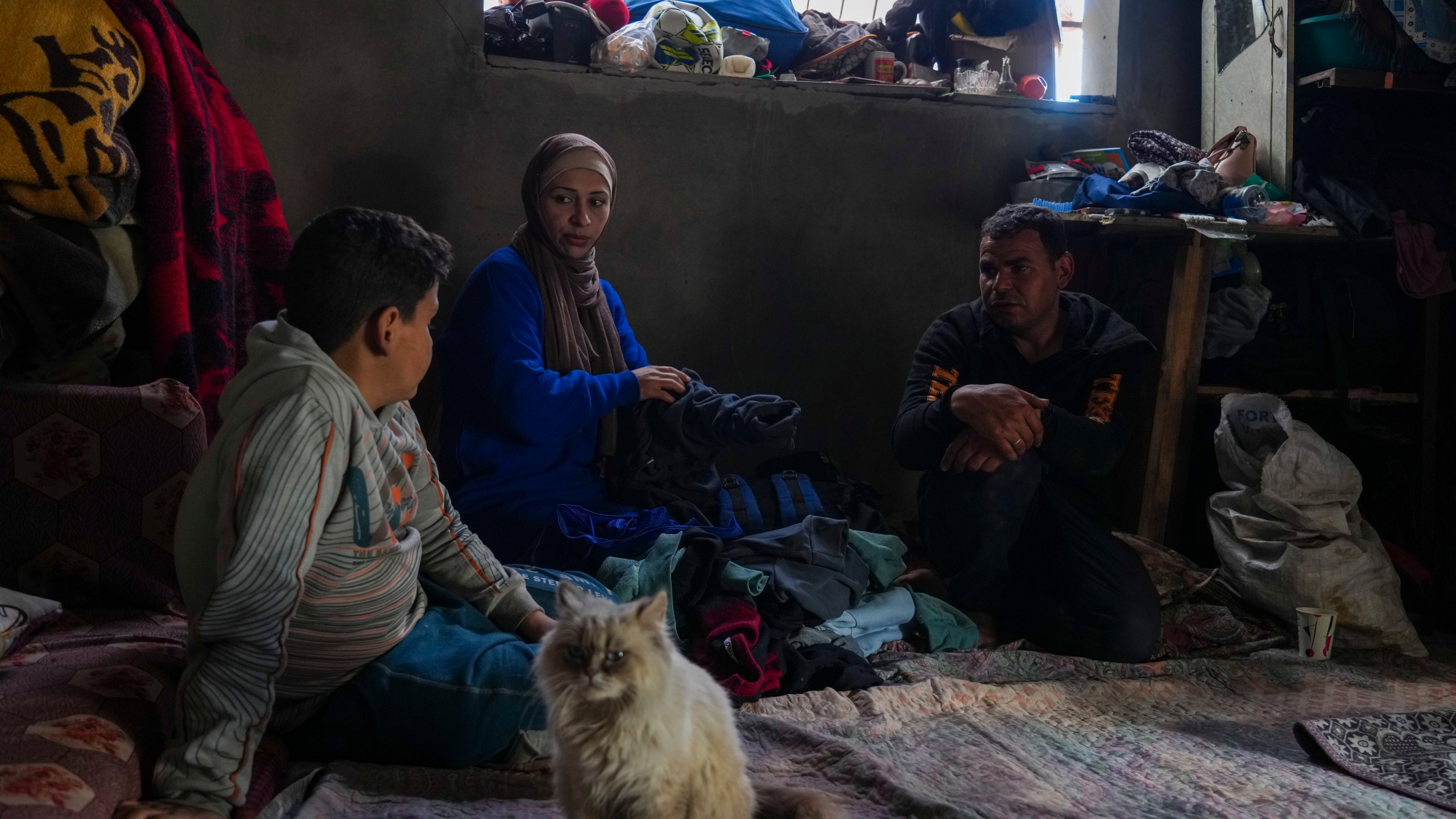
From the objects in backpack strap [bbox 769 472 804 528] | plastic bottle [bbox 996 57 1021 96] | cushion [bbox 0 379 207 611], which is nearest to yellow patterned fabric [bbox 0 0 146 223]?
cushion [bbox 0 379 207 611]

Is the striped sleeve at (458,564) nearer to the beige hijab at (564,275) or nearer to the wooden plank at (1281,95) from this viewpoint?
the beige hijab at (564,275)

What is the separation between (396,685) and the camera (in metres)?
1.67

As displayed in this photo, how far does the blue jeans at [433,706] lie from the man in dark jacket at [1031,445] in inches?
61.0

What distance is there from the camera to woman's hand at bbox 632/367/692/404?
8.77 ft

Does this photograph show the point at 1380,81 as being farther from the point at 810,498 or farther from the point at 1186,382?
the point at 810,498

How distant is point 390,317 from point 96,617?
1015 millimetres

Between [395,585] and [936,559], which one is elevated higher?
[395,585]

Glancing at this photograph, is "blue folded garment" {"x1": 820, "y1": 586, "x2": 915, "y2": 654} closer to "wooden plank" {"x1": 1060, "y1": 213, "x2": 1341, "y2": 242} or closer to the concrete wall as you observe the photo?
the concrete wall

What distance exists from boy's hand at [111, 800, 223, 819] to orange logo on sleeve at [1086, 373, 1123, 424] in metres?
2.44

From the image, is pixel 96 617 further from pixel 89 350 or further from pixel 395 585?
pixel 395 585

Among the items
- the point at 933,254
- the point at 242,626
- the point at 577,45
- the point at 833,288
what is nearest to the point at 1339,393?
the point at 933,254

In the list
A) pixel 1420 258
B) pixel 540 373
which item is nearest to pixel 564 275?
pixel 540 373

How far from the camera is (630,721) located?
4.23 ft

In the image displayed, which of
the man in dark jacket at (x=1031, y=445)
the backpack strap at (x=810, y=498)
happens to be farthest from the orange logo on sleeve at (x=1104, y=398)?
the backpack strap at (x=810, y=498)
